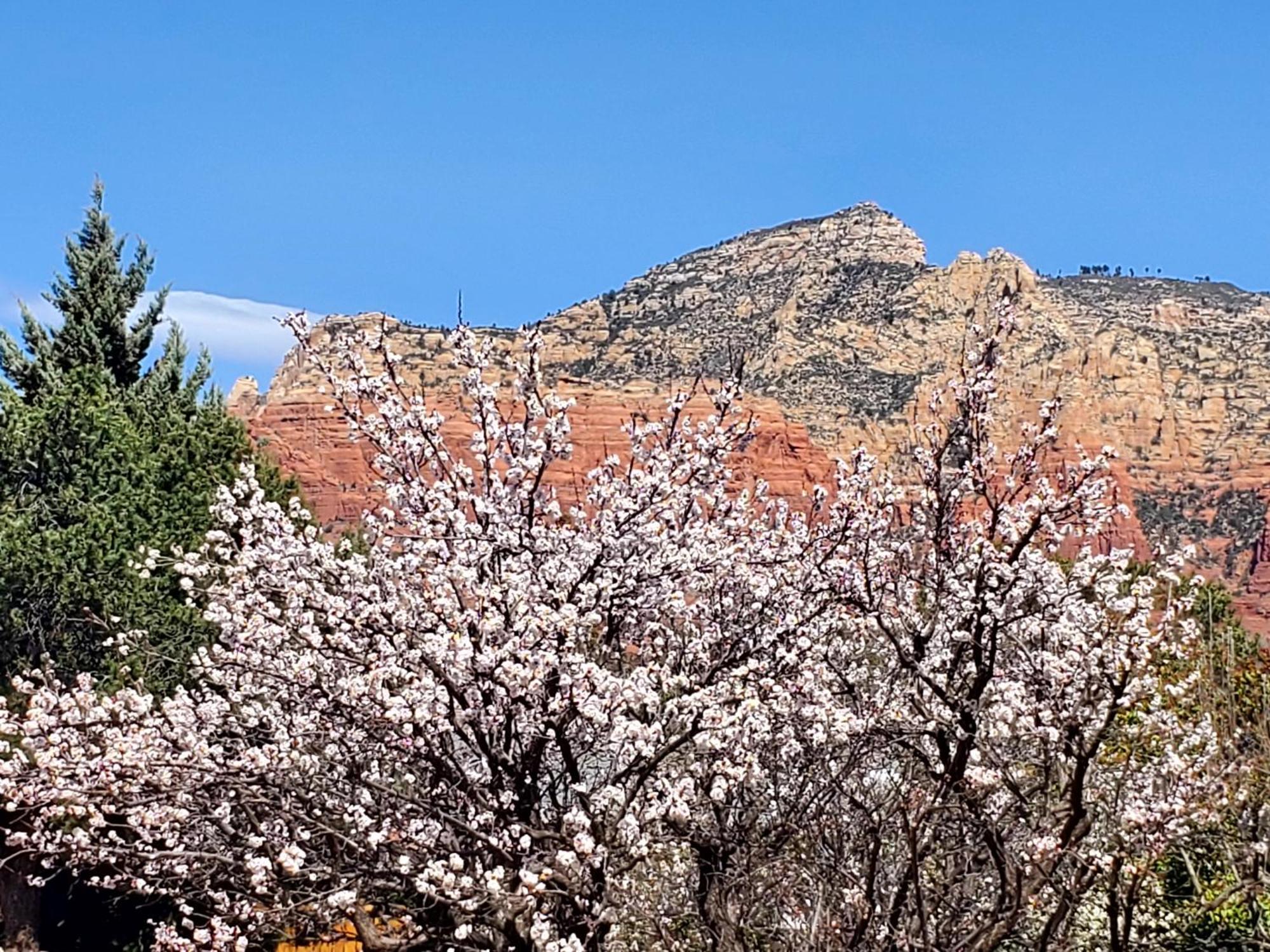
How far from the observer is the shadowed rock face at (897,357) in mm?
66125

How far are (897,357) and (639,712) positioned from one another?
7453 cm

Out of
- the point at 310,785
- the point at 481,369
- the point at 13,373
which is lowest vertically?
the point at 310,785

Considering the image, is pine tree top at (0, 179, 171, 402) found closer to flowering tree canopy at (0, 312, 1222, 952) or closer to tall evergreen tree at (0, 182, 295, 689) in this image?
tall evergreen tree at (0, 182, 295, 689)

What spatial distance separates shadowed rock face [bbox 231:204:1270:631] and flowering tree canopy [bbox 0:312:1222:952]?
51.4m

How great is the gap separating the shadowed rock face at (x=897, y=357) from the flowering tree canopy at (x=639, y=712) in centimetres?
5140

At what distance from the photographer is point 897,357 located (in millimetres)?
80188

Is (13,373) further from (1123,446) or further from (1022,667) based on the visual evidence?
(1123,446)

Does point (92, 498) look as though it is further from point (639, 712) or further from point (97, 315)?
point (639, 712)

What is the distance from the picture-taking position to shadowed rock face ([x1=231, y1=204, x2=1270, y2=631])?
66125 millimetres

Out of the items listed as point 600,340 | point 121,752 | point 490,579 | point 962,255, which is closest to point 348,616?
point 490,579

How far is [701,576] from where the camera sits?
8.02 m

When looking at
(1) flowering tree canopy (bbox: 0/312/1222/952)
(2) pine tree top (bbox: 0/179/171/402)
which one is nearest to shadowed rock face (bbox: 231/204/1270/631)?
(2) pine tree top (bbox: 0/179/171/402)

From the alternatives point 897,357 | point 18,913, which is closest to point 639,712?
point 18,913

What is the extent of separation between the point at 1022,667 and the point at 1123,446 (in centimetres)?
7987
